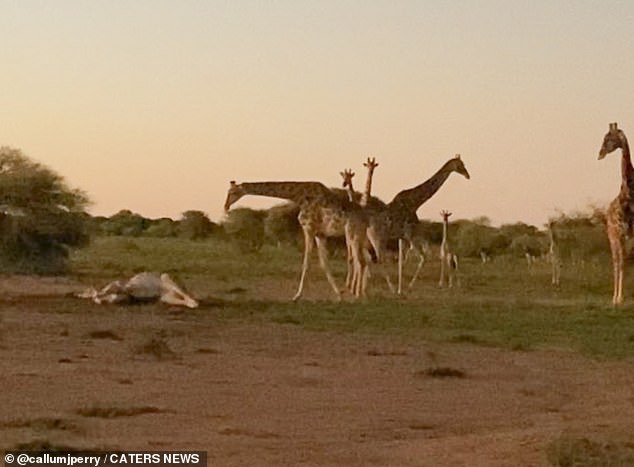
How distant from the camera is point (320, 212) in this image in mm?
25750

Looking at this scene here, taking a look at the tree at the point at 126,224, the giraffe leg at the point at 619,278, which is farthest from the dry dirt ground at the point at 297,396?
the tree at the point at 126,224

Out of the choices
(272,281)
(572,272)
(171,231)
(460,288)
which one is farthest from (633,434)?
(171,231)

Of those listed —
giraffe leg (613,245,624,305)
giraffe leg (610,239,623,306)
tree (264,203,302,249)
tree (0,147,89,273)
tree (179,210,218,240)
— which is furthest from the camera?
tree (179,210,218,240)

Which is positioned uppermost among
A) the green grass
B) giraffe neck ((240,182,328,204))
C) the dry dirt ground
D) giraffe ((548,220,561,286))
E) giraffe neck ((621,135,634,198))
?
giraffe neck ((621,135,634,198))

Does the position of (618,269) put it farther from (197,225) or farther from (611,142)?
(197,225)

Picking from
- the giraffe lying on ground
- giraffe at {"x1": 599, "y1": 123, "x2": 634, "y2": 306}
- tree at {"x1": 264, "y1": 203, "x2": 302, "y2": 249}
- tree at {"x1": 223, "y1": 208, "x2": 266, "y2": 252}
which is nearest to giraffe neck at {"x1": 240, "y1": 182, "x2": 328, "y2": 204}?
the giraffe lying on ground

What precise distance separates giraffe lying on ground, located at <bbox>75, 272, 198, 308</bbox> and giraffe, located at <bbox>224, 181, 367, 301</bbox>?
3.23 m

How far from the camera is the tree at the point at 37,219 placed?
3147 cm

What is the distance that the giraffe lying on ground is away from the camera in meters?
22.7

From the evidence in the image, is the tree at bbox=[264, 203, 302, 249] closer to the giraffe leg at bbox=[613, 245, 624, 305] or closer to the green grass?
the green grass

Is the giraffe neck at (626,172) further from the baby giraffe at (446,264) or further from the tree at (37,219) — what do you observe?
the tree at (37,219)

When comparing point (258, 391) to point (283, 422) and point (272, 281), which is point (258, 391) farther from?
point (272, 281)

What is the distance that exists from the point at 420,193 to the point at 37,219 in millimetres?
9807

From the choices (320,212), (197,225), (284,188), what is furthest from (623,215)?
(197,225)
